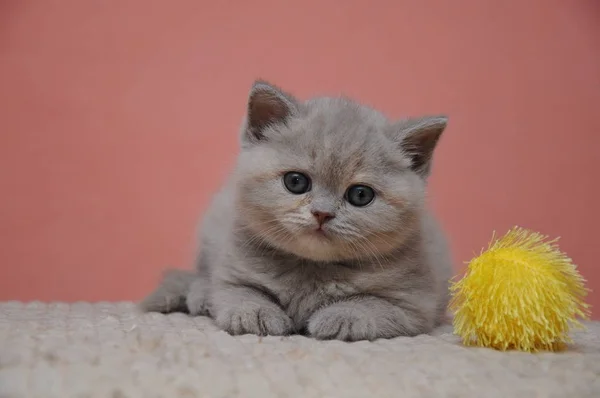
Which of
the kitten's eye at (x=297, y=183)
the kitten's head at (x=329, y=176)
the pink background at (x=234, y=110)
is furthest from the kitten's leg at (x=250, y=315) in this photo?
the pink background at (x=234, y=110)

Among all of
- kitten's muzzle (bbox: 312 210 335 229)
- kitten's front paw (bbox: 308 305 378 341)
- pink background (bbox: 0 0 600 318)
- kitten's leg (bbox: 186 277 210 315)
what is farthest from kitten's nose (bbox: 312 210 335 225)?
pink background (bbox: 0 0 600 318)

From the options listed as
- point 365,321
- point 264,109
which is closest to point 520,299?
point 365,321

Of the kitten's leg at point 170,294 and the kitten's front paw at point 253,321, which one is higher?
the kitten's front paw at point 253,321

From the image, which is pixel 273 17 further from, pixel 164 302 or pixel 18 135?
pixel 164 302

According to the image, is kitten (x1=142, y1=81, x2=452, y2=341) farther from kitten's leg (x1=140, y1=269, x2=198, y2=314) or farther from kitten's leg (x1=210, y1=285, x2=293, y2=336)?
kitten's leg (x1=140, y1=269, x2=198, y2=314)

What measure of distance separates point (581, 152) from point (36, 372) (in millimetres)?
2235

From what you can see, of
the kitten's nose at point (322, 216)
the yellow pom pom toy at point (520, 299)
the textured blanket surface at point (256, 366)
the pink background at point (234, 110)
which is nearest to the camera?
the textured blanket surface at point (256, 366)

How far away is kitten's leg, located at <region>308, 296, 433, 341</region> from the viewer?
130cm

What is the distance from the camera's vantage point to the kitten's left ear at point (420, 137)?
1.45m

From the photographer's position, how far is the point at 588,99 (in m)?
2.54

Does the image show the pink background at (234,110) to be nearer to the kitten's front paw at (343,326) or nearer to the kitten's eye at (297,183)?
the kitten's eye at (297,183)

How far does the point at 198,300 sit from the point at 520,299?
788 millimetres

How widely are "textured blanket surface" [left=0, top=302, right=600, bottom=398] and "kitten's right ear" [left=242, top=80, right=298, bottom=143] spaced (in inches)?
18.9

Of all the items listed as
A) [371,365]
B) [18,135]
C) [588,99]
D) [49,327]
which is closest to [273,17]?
[18,135]
